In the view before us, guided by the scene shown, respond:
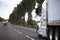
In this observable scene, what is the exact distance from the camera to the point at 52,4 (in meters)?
13.9

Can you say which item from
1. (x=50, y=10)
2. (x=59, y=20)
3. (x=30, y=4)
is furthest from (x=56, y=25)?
(x=30, y=4)

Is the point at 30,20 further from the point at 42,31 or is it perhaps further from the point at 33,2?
the point at 42,31

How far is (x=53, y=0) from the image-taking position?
1394 centimetres

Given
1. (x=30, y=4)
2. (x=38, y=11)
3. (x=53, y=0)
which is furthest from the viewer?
(x=30, y=4)

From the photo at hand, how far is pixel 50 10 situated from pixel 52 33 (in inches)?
61.5

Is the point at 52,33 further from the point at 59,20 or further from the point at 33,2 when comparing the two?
the point at 33,2

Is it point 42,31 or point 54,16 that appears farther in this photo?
point 42,31

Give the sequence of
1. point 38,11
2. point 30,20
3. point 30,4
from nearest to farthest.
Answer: point 38,11 → point 30,20 → point 30,4

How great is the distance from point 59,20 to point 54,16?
70cm

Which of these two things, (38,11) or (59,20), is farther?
(38,11)

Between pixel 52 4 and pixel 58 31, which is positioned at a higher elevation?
pixel 52 4

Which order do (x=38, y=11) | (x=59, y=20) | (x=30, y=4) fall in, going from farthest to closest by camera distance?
(x=30, y=4)
(x=38, y=11)
(x=59, y=20)

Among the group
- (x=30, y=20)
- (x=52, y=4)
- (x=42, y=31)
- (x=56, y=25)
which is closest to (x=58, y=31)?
(x=56, y=25)

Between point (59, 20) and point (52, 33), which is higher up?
point (59, 20)
